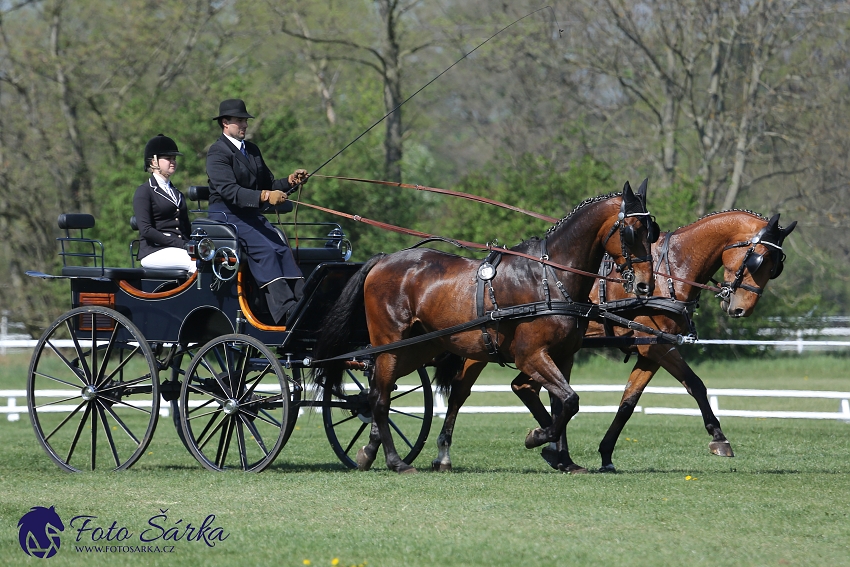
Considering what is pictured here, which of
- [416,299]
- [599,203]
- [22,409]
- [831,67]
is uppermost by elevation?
[831,67]

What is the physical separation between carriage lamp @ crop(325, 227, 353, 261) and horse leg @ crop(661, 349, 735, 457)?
2.84 meters

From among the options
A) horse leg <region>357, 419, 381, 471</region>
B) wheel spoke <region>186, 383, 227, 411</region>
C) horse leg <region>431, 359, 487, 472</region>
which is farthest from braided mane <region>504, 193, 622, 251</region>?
wheel spoke <region>186, 383, 227, 411</region>

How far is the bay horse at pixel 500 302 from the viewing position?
762cm

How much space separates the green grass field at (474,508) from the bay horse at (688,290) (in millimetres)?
550

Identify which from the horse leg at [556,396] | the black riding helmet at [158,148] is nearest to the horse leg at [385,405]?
the horse leg at [556,396]

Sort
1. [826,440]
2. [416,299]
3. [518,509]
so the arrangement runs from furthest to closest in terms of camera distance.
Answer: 1. [826,440]
2. [416,299]
3. [518,509]

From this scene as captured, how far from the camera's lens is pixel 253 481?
777 centimetres

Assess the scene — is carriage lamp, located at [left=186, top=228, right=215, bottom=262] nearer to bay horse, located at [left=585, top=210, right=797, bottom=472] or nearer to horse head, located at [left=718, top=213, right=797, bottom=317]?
bay horse, located at [left=585, top=210, right=797, bottom=472]

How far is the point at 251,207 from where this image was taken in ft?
27.7

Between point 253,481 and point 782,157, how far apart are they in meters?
18.9

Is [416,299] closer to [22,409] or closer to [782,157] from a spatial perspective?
[22,409]

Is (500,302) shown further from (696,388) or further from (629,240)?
(696,388)

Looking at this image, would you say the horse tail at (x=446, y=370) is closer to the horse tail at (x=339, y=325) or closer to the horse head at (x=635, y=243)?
the horse tail at (x=339, y=325)

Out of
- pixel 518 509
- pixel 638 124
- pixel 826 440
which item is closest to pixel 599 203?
pixel 518 509
